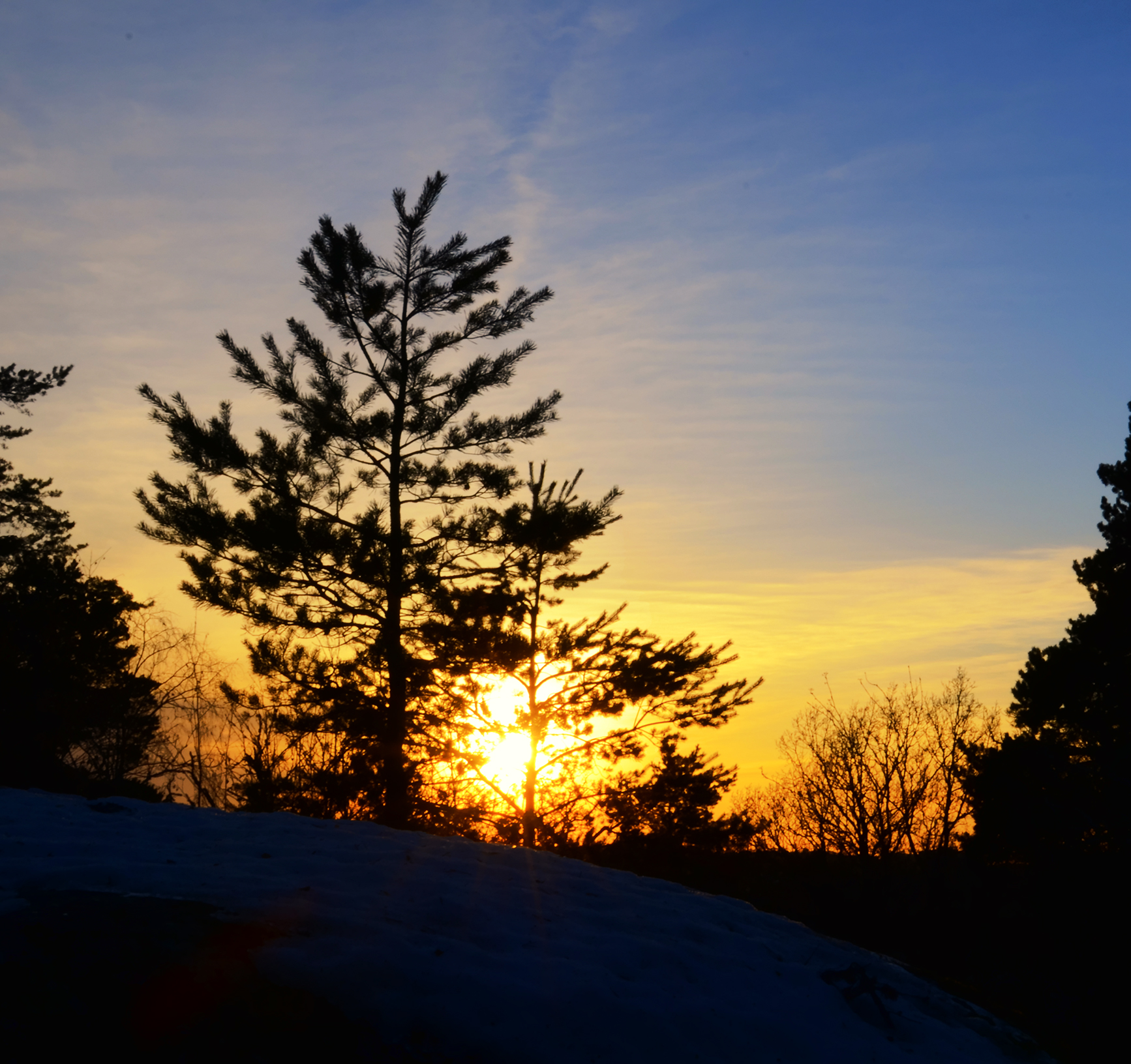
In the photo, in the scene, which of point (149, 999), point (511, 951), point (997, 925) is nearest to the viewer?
point (149, 999)

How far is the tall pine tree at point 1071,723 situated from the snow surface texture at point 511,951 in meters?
14.4

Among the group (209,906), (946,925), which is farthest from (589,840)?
(209,906)

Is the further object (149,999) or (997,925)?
(997,925)

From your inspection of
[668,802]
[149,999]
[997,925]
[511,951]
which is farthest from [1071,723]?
[149,999]

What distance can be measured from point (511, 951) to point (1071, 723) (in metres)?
23.3

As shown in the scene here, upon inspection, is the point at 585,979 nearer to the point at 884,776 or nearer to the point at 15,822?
the point at 15,822

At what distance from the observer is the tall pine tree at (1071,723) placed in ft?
66.5

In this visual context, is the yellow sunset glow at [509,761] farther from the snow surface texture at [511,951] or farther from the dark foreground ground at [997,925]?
the snow surface texture at [511,951]

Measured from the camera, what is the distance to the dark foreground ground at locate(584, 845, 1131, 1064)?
7008 millimetres

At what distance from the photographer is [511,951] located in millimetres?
4895

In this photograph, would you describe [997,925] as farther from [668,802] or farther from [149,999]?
[149,999]

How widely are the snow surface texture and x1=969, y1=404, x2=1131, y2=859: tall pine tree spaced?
568 inches

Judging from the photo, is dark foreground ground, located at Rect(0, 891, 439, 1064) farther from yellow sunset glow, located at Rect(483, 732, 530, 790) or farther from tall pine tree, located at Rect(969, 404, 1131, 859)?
tall pine tree, located at Rect(969, 404, 1131, 859)

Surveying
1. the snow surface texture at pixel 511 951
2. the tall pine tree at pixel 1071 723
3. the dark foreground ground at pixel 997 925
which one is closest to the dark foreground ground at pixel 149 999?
the snow surface texture at pixel 511 951
